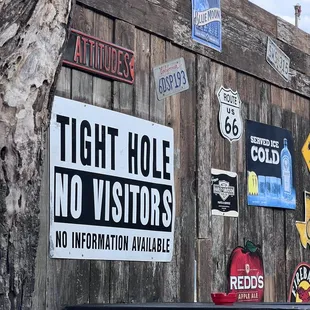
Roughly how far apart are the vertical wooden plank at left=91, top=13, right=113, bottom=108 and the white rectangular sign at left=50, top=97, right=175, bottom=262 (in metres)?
0.09

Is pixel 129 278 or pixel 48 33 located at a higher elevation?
pixel 48 33

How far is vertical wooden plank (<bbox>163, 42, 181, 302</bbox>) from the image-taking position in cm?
578

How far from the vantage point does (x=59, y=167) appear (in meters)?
4.86

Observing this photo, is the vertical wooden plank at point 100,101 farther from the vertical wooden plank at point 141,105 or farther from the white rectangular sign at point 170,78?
the white rectangular sign at point 170,78

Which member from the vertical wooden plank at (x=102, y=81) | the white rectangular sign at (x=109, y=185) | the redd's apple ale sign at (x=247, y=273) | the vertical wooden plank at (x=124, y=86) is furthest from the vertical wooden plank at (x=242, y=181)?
the vertical wooden plank at (x=102, y=81)

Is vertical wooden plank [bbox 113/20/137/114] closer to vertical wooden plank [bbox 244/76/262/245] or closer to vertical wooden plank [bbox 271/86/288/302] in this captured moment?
vertical wooden plank [bbox 244/76/262/245]

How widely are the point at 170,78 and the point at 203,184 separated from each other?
33.5 inches

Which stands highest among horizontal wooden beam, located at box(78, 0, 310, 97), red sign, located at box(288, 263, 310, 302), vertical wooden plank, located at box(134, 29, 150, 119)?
horizontal wooden beam, located at box(78, 0, 310, 97)

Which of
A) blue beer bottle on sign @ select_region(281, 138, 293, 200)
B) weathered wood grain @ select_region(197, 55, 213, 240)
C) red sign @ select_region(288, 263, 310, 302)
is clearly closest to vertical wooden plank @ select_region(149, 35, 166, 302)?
weathered wood grain @ select_region(197, 55, 213, 240)

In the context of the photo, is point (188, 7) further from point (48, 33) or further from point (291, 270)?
point (48, 33)

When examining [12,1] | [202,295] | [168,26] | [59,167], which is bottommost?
[202,295]

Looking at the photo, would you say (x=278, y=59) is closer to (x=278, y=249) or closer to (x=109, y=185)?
(x=278, y=249)

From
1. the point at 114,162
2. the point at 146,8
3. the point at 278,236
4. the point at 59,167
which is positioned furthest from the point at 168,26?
the point at 278,236

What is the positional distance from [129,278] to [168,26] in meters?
1.82
